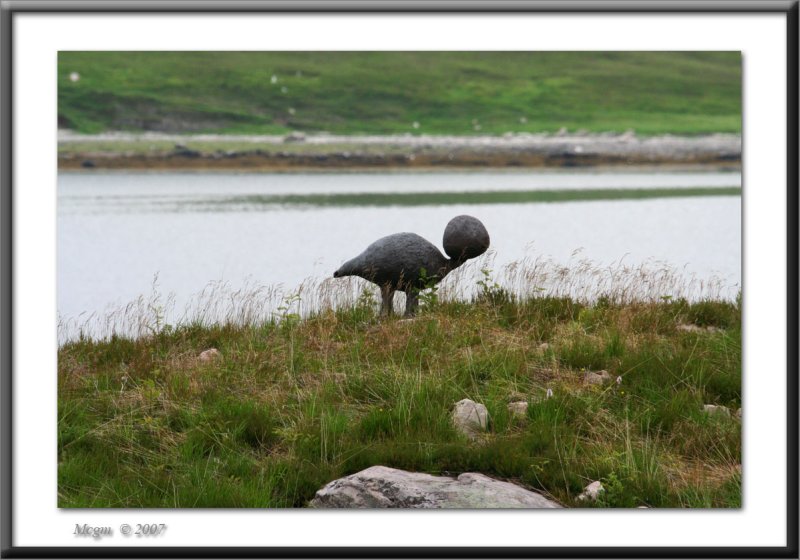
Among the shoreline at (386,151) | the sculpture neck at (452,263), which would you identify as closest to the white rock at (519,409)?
the sculpture neck at (452,263)

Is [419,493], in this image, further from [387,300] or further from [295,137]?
[295,137]

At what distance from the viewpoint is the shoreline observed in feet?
156

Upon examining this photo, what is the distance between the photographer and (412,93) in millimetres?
62656

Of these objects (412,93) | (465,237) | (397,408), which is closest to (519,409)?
(397,408)

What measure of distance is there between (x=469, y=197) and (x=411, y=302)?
2266 centimetres

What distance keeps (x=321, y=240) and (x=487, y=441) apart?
1479cm

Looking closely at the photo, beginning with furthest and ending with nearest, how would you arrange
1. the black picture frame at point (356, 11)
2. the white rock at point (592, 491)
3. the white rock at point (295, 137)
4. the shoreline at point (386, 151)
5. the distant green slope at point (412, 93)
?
the distant green slope at point (412, 93) → the white rock at point (295, 137) → the shoreline at point (386, 151) → the white rock at point (592, 491) → the black picture frame at point (356, 11)

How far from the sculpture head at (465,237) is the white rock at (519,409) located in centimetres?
271

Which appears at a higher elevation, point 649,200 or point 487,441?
point 649,200

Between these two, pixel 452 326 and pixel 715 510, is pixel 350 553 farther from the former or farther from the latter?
pixel 452 326

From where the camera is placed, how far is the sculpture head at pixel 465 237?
31.3ft

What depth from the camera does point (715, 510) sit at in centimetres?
541

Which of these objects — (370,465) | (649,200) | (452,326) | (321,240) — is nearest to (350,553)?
(370,465)

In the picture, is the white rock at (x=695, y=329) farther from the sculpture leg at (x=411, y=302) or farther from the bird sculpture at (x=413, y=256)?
the sculpture leg at (x=411, y=302)
